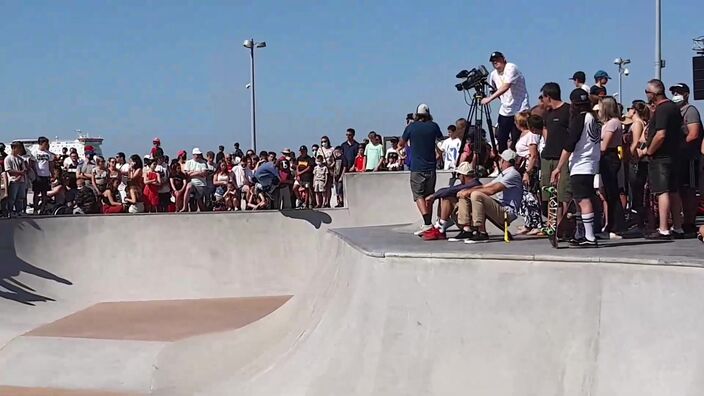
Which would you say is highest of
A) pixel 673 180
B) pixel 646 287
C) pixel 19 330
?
pixel 673 180

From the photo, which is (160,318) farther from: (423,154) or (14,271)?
(423,154)

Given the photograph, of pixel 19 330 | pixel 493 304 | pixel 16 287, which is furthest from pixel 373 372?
pixel 16 287

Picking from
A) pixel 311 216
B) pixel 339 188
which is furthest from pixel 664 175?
pixel 339 188

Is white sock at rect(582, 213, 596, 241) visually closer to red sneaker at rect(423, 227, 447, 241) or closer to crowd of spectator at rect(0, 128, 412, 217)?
red sneaker at rect(423, 227, 447, 241)

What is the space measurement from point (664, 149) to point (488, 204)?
1.88 meters

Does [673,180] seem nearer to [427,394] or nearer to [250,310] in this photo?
[427,394]

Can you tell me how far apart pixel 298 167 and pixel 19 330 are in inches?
250

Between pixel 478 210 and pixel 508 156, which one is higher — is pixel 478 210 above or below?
below

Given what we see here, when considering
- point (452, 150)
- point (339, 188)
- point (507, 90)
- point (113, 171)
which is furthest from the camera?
point (113, 171)

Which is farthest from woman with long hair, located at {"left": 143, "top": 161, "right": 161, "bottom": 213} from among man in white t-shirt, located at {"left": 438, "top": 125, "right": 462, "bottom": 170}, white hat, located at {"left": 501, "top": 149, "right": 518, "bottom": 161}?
white hat, located at {"left": 501, "top": 149, "right": 518, "bottom": 161}

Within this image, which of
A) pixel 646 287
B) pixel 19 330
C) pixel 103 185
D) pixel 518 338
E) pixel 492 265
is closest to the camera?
pixel 646 287

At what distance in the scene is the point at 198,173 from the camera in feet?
51.7

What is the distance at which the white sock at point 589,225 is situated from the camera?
295 inches

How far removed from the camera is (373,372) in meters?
7.07
